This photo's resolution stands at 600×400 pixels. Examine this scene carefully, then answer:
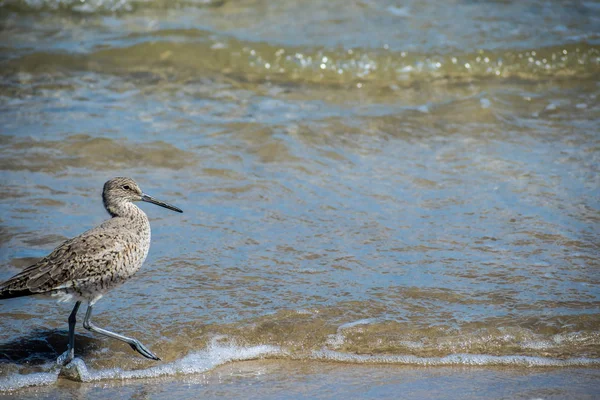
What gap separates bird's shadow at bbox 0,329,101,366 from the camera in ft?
15.2

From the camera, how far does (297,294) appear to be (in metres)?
5.31

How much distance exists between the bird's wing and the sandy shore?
542 millimetres

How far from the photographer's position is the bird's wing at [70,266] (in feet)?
14.8

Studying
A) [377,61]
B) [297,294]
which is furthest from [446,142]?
[297,294]

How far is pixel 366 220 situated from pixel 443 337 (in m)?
1.81

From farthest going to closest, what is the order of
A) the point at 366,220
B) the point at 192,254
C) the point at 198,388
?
1. the point at 366,220
2. the point at 192,254
3. the point at 198,388

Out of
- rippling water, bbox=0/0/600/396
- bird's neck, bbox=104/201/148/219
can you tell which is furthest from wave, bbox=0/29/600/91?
bird's neck, bbox=104/201/148/219

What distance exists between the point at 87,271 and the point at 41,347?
573mm

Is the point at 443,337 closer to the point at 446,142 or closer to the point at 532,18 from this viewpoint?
the point at 446,142

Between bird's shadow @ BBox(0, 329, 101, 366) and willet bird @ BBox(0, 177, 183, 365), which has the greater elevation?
willet bird @ BBox(0, 177, 183, 365)

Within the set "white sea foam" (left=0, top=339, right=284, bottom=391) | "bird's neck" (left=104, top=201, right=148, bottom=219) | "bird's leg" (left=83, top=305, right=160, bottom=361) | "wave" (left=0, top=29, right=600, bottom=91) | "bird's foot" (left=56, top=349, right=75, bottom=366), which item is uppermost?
"wave" (left=0, top=29, right=600, bottom=91)

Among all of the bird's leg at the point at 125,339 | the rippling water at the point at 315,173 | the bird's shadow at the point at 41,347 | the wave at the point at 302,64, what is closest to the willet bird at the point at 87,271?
the bird's leg at the point at 125,339

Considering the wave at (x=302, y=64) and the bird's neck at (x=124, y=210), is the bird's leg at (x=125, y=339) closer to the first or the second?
the bird's neck at (x=124, y=210)

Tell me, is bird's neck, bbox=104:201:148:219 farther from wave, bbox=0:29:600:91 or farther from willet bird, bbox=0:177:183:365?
wave, bbox=0:29:600:91
